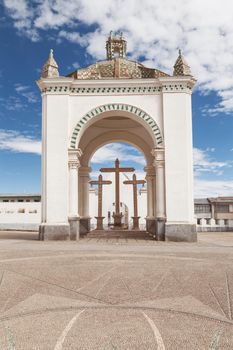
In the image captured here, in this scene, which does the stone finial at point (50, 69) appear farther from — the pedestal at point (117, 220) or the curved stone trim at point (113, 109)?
the pedestal at point (117, 220)

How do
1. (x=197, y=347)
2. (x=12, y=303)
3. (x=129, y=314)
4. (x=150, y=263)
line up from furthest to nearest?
(x=150, y=263), (x=12, y=303), (x=129, y=314), (x=197, y=347)

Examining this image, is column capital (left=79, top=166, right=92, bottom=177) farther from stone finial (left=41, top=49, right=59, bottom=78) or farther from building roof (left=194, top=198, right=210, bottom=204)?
building roof (left=194, top=198, right=210, bottom=204)

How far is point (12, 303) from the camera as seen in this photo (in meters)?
4.05

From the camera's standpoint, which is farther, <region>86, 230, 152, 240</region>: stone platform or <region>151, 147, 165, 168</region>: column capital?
<region>86, 230, 152, 240</region>: stone platform

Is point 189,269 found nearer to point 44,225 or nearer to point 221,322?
point 221,322

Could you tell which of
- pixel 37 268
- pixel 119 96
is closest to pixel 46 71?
pixel 119 96

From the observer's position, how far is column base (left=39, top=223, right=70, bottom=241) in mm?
12242

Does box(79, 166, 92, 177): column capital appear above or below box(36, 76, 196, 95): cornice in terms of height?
below

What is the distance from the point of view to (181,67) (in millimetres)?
12961

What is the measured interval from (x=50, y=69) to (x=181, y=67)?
4.90 metres

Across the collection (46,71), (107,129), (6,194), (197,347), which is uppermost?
(46,71)

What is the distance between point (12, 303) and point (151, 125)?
9779mm

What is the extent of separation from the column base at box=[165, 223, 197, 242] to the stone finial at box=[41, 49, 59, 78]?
694cm

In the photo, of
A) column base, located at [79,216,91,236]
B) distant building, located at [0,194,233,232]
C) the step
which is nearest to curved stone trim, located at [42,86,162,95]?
the step
